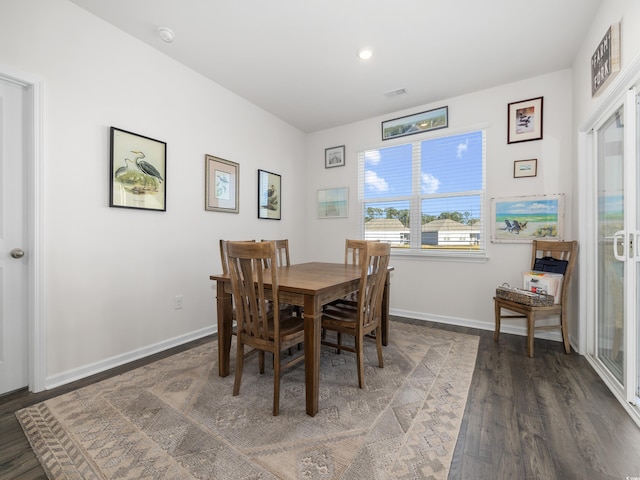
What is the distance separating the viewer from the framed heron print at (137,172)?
2.37 meters

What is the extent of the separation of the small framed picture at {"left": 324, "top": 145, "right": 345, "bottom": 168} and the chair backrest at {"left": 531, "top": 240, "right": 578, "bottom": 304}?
265 centimetres

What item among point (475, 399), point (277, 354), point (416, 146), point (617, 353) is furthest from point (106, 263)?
point (617, 353)

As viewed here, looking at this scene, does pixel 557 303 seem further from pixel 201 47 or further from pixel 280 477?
pixel 201 47

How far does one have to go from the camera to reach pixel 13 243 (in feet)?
6.39

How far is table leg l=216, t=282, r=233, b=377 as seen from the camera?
2182 mm

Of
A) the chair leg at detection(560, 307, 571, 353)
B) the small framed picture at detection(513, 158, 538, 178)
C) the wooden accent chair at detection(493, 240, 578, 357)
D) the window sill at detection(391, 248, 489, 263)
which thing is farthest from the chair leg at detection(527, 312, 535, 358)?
the small framed picture at detection(513, 158, 538, 178)

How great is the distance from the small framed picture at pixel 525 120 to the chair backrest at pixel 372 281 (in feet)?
7.37

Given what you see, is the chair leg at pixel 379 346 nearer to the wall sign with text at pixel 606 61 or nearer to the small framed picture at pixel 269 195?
the small framed picture at pixel 269 195

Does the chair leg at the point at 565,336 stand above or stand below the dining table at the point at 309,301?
below

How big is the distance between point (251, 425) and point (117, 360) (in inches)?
59.3

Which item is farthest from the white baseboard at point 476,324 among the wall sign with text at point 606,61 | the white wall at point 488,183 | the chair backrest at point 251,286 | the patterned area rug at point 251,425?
the chair backrest at point 251,286

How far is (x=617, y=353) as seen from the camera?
81.1 inches

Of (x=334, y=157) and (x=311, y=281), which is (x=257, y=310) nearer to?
(x=311, y=281)

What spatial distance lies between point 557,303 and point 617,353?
649 mm
